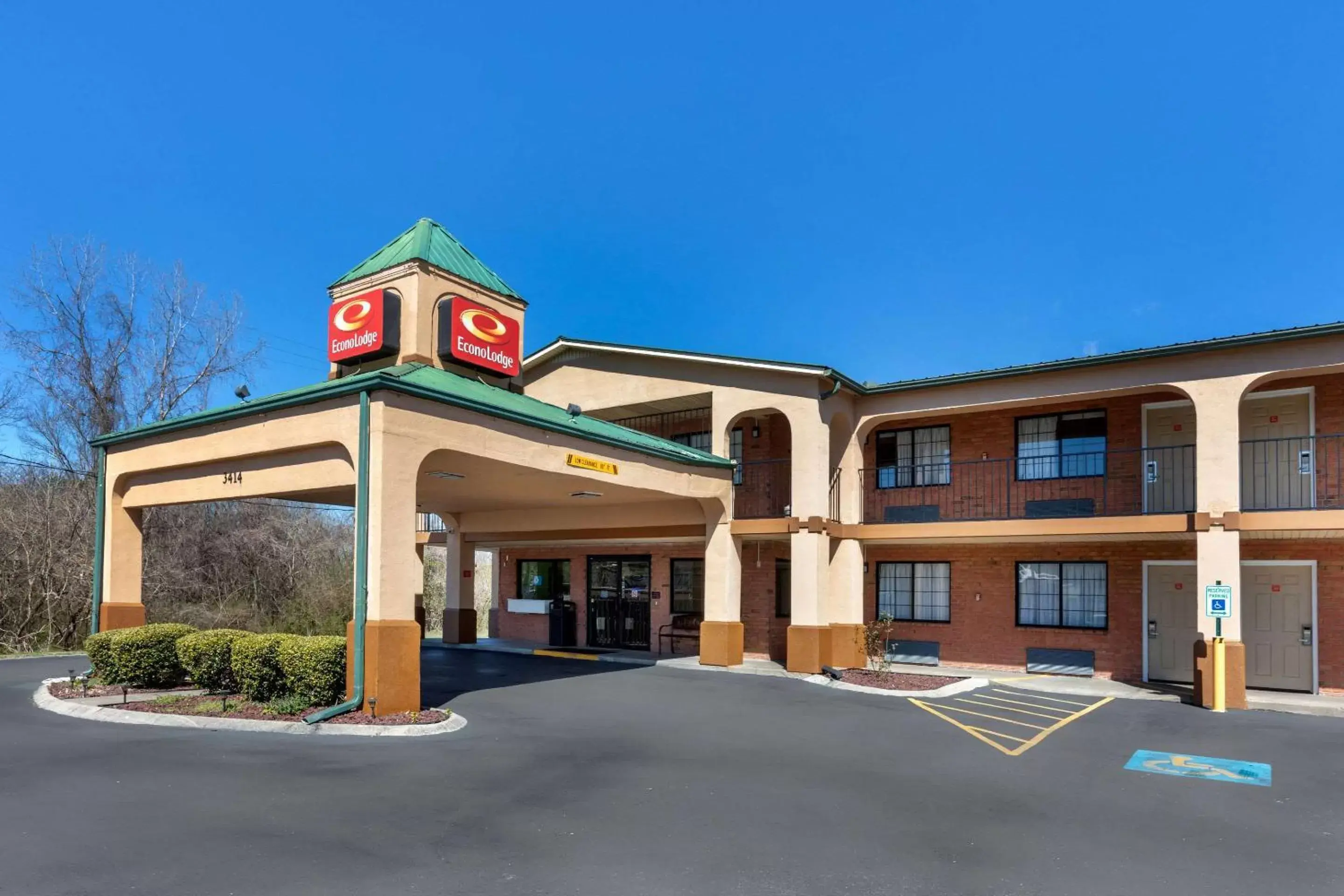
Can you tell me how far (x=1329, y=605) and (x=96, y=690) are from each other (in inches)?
834

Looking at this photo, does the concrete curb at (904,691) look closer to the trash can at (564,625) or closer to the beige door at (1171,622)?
the beige door at (1171,622)

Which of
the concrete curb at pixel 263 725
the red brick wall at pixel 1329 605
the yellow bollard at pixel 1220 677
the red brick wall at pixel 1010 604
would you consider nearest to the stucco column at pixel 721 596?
the red brick wall at pixel 1010 604

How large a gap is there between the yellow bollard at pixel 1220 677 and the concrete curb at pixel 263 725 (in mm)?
11870

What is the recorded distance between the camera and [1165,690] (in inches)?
654

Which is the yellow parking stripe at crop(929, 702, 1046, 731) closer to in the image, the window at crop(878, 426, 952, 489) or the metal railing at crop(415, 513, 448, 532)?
the window at crop(878, 426, 952, 489)

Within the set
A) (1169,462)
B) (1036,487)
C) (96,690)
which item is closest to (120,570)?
(96,690)

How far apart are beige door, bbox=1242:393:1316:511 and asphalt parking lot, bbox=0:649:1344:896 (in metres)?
5.22

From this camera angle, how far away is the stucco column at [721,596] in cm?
1933

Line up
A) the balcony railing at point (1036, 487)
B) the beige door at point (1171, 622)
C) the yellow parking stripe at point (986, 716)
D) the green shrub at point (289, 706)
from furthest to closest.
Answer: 1. the balcony railing at point (1036, 487)
2. the beige door at point (1171, 622)
3. the yellow parking stripe at point (986, 716)
4. the green shrub at point (289, 706)

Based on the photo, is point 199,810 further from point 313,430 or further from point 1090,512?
point 1090,512

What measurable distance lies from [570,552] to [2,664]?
13.2 metres

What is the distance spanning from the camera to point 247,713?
11.8m

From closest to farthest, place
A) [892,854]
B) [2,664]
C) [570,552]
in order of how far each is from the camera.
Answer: [892,854], [2,664], [570,552]

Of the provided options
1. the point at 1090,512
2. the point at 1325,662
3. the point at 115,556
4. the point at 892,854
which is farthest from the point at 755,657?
the point at 892,854
